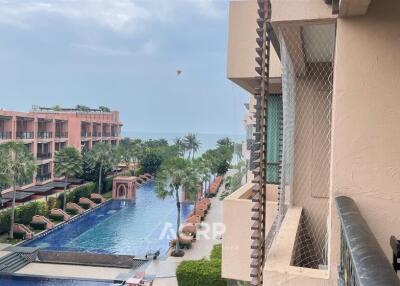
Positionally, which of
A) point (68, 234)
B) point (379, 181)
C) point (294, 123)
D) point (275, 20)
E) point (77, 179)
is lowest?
point (68, 234)

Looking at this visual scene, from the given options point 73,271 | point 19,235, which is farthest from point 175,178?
point 19,235

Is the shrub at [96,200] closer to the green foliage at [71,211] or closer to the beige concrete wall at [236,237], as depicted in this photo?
the green foliage at [71,211]

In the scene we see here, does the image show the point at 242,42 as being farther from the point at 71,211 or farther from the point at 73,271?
the point at 71,211

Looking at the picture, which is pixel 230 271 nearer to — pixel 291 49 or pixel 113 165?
pixel 291 49

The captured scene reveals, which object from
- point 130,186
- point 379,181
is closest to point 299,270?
point 379,181

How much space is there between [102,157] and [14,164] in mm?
10825

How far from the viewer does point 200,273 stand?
11758 mm

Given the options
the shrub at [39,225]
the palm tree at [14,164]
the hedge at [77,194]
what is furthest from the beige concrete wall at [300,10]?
the hedge at [77,194]

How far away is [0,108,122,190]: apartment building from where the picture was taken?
80.8ft

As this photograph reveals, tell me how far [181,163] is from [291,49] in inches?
701

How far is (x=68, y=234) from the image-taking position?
20.9m

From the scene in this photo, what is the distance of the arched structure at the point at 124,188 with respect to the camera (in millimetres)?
29938

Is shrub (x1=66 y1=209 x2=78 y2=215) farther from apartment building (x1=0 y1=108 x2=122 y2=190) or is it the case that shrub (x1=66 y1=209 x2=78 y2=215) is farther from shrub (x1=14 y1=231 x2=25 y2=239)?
shrub (x1=14 y1=231 x2=25 y2=239)

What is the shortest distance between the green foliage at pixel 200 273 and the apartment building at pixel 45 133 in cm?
1633
